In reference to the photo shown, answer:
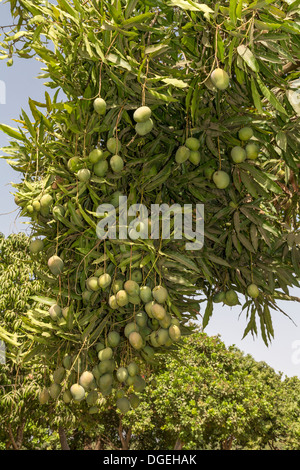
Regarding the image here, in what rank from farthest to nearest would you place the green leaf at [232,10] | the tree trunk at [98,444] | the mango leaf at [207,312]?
the tree trunk at [98,444] < the mango leaf at [207,312] < the green leaf at [232,10]

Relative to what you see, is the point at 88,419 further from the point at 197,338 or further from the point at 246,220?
the point at 246,220

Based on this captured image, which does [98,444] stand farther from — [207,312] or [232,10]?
[232,10]

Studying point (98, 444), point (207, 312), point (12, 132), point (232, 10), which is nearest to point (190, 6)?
point (232, 10)

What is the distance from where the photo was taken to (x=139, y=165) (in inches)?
97.8

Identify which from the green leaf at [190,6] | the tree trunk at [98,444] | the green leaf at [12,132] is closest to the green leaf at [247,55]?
the green leaf at [190,6]

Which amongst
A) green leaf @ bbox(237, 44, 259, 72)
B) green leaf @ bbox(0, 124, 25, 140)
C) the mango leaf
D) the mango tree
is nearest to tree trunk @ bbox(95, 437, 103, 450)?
the mango leaf

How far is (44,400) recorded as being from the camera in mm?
2609

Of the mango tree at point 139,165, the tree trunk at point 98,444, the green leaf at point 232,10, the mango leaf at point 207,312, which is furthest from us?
the tree trunk at point 98,444

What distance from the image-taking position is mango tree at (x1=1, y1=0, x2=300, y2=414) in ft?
6.74

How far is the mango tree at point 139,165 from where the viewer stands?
2055 millimetres

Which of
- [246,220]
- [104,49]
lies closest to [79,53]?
[104,49]

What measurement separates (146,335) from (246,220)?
2.85 feet

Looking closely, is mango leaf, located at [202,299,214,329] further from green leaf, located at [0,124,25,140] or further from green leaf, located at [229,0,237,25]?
green leaf, located at [229,0,237,25]

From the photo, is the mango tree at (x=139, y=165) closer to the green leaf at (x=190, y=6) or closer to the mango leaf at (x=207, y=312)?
the green leaf at (x=190, y=6)
